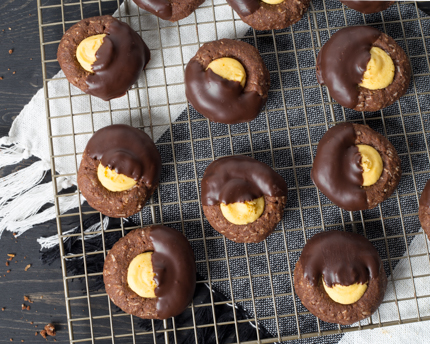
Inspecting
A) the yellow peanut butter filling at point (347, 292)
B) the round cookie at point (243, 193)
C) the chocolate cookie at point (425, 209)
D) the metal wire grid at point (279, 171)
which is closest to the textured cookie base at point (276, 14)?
the metal wire grid at point (279, 171)

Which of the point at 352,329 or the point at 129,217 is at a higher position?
the point at 129,217

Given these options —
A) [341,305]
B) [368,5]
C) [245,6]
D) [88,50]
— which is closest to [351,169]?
[341,305]

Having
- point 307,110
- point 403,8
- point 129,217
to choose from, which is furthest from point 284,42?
point 129,217

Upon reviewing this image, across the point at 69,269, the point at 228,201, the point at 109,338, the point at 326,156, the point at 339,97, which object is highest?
the point at 339,97

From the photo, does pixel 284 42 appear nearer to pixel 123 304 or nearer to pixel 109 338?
pixel 123 304

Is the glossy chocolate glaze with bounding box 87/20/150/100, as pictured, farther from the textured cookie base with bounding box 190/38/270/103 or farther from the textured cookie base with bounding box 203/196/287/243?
the textured cookie base with bounding box 203/196/287/243

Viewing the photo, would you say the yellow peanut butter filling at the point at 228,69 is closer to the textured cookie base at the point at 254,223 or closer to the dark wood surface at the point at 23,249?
the textured cookie base at the point at 254,223
